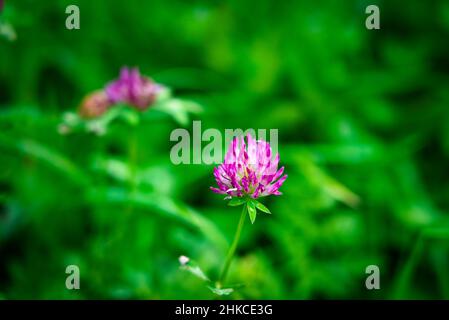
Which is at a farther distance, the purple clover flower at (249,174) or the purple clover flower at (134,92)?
the purple clover flower at (134,92)

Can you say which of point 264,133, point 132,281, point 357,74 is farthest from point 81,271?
point 357,74

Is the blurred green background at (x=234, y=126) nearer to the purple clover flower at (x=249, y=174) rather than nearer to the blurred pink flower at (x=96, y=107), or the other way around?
the blurred pink flower at (x=96, y=107)

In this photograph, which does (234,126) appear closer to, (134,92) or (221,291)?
(134,92)

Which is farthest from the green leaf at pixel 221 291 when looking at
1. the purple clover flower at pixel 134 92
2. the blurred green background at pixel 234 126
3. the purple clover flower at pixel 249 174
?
the purple clover flower at pixel 134 92

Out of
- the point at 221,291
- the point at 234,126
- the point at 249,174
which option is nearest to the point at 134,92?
the point at 249,174
